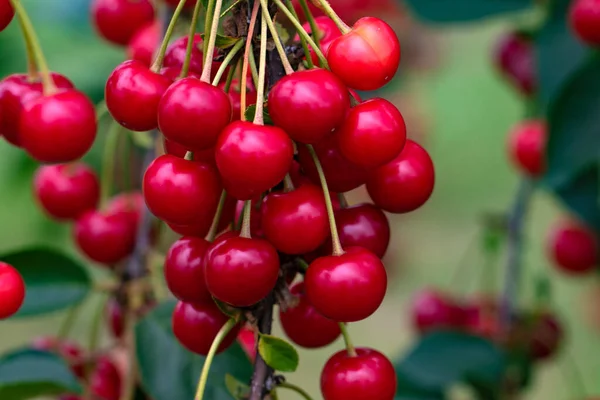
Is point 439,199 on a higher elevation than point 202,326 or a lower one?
lower

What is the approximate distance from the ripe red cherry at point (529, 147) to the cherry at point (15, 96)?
0.80 m

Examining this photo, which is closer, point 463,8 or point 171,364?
point 171,364

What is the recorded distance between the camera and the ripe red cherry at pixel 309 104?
42 centimetres

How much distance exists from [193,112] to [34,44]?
0.41ft

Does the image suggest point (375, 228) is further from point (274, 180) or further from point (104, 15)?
point (104, 15)

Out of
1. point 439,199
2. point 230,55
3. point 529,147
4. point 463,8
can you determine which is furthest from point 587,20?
point 439,199

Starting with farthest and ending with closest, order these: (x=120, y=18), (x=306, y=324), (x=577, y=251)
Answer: (x=577, y=251) < (x=120, y=18) < (x=306, y=324)

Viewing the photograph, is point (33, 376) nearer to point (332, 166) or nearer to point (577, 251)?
point (332, 166)

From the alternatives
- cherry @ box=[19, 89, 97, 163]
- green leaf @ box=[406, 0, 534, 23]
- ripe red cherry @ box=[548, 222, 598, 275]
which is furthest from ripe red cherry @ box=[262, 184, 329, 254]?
ripe red cherry @ box=[548, 222, 598, 275]

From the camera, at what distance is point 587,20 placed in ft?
2.92

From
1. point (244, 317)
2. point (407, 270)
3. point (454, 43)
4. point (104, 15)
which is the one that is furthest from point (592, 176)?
point (454, 43)

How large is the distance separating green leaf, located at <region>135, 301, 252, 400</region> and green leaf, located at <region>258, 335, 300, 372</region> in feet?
0.43

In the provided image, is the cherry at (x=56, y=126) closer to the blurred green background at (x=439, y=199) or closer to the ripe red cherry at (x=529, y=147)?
the ripe red cherry at (x=529, y=147)

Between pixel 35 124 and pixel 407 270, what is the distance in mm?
2625
